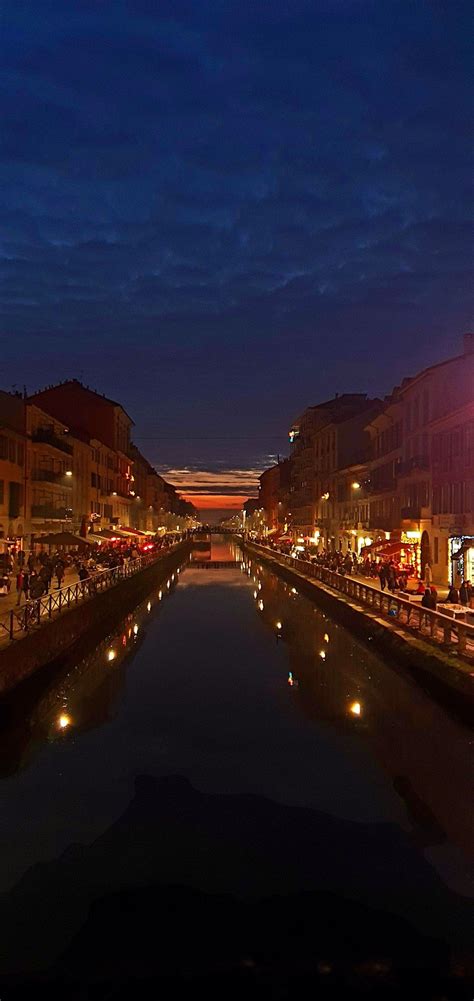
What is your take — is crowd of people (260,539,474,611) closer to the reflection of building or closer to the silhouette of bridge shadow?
the silhouette of bridge shadow

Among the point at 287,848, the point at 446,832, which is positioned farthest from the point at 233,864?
the point at 446,832

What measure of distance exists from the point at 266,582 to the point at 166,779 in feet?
181

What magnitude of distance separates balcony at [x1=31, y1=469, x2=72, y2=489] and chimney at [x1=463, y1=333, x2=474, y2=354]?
28255 millimetres

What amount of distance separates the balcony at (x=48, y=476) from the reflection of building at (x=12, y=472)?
2.41m

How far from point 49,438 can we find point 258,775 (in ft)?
138

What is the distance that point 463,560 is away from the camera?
3888 centimetres

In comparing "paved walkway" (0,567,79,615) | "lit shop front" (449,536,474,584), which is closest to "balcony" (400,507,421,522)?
"lit shop front" (449,536,474,584)

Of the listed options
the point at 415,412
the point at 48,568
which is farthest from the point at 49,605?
the point at 415,412

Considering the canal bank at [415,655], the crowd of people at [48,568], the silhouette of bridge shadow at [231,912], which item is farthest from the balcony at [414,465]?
the silhouette of bridge shadow at [231,912]

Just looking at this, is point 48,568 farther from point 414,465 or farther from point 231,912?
point 231,912

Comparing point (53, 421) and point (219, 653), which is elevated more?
point (53, 421)

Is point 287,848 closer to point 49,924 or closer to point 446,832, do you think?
point 446,832

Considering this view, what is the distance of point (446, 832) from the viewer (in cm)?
1347

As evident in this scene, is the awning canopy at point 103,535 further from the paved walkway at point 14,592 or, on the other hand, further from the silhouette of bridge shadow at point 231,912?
the silhouette of bridge shadow at point 231,912
